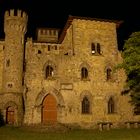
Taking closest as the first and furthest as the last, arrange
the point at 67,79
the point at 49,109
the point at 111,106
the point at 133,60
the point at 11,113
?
the point at 133,60 → the point at 11,113 → the point at 49,109 → the point at 67,79 → the point at 111,106

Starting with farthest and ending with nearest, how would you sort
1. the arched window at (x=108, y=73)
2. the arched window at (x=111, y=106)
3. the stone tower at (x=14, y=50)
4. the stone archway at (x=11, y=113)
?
1. the arched window at (x=108, y=73)
2. the arched window at (x=111, y=106)
3. the stone tower at (x=14, y=50)
4. the stone archway at (x=11, y=113)

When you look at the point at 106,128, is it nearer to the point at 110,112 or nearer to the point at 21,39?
the point at 110,112

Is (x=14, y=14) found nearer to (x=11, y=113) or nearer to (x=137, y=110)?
(x=11, y=113)

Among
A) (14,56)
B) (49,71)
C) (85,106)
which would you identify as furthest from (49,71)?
(85,106)

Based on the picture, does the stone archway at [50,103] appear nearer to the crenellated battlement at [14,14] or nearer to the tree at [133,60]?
the tree at [133,60]

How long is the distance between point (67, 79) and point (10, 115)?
25.8ft

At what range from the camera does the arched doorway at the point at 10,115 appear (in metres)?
37.9

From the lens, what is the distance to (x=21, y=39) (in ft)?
134

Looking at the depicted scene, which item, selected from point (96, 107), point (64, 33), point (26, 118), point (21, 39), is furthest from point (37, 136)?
point (64, 33)

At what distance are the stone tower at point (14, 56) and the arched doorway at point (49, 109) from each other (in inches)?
111

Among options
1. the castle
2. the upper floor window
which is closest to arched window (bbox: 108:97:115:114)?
the castle

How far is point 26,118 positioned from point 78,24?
1325 centimetres

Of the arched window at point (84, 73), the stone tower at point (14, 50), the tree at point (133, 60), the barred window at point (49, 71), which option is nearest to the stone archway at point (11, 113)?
the stone tower at point (14, 50)

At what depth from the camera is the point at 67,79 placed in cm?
3894
